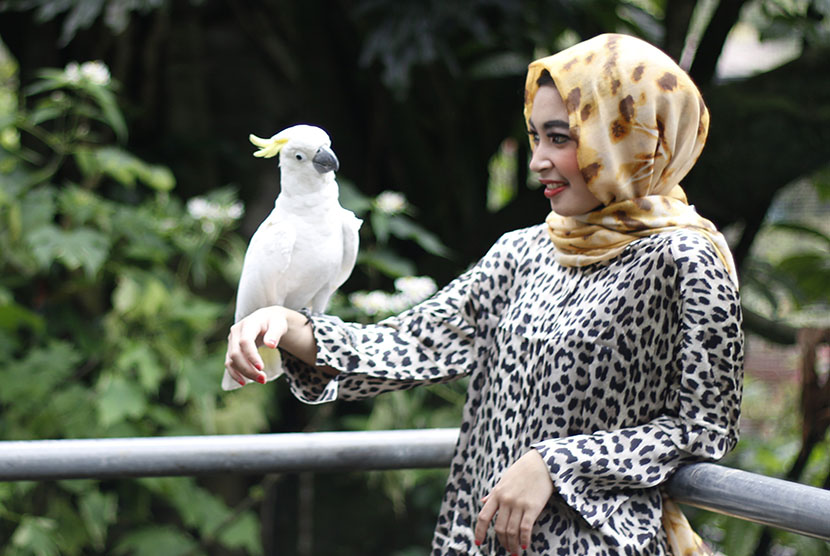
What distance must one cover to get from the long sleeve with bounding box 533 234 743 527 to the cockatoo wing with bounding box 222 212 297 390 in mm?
369

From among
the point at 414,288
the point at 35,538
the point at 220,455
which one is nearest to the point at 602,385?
the point at 220,455

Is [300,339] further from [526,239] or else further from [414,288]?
[414,288]

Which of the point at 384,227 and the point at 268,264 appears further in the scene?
the point at 384,227

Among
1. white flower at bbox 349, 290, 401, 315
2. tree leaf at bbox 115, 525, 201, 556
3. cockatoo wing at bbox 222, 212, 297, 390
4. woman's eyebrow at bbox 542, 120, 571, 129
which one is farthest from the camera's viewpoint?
tree leaf at bbox 115, 525, 201, 556

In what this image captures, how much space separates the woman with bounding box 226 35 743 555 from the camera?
784 millimetres

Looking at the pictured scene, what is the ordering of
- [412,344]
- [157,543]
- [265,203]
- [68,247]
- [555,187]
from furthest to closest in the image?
[265,203] < [157,543] < [68,247] < [412,344] < [555,187]

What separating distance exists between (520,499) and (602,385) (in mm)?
143

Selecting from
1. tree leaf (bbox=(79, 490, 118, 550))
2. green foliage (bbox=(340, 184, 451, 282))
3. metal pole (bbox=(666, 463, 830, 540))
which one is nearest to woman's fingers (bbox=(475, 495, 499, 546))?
metal pole (bbox=(666, 463, 830, 540))

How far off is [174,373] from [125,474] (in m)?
1.12

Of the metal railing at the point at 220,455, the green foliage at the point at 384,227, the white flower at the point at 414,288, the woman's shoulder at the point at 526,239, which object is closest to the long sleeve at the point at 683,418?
the woman's shoulder at the point at 526,239

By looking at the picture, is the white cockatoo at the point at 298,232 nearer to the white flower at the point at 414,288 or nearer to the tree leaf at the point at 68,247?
the white flower at the point at 414,288

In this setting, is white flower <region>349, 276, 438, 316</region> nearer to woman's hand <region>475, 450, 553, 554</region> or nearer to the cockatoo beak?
the cockatoo beak

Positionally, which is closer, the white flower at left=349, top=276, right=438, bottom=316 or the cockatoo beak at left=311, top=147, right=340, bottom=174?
the cockatoo beak at left=311, top=147, right=340, bottom=174

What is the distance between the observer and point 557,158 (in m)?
0.86
